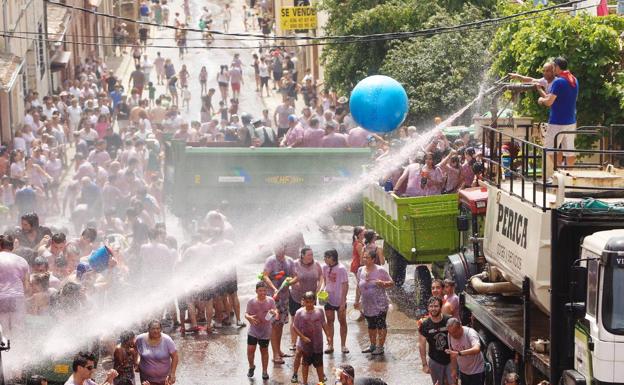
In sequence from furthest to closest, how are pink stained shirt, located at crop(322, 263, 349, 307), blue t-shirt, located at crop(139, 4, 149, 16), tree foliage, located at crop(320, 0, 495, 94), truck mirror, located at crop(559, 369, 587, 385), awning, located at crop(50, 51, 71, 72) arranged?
blue t-shirt, located at crop(139, 4, 149, 16) → awning, located at crop(50, 51, 71, 72) → tree foliage, located at crop(320, 0, 495, 94) → pink stained shirt, located at crop(322, 263, 349, 307) → truck mirror, located at crop(559, 369, 587, 385)

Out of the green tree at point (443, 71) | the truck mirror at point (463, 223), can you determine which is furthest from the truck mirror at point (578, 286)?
the green tree at point (443, 71)

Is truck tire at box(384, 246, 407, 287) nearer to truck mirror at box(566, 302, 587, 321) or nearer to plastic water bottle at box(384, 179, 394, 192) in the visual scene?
plastic water bottle at box(384, 179, 394, 192)

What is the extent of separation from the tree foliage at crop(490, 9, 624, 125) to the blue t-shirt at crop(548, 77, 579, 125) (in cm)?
552

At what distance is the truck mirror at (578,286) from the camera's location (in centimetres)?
1300

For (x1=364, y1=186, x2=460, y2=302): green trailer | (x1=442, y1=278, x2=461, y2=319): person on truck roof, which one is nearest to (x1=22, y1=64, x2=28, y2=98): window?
(x1=364, y1=186, x2=460, y2=302): green trailer

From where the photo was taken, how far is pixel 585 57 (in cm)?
2295

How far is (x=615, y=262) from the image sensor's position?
1263 centimetres

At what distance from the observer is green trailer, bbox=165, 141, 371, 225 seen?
27219 mm

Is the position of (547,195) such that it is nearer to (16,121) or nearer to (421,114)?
(421,114)

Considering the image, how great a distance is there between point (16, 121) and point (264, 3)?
2571 cm

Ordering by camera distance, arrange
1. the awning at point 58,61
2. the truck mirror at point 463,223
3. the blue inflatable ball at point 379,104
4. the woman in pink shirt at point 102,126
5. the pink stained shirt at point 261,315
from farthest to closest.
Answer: the awning at point 58,61
the woman in pink shirt at point 102,126
the blue inflatable ball at point 379,104
the truck mirror at point 463,223
the pink stained shirt at point 261,315

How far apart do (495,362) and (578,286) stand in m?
2.97

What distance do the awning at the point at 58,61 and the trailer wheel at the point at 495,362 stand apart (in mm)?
33175

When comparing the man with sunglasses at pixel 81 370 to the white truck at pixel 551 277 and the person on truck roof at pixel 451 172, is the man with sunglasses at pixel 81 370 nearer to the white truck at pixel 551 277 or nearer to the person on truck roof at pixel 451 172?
the white truck at pixel 551 277
